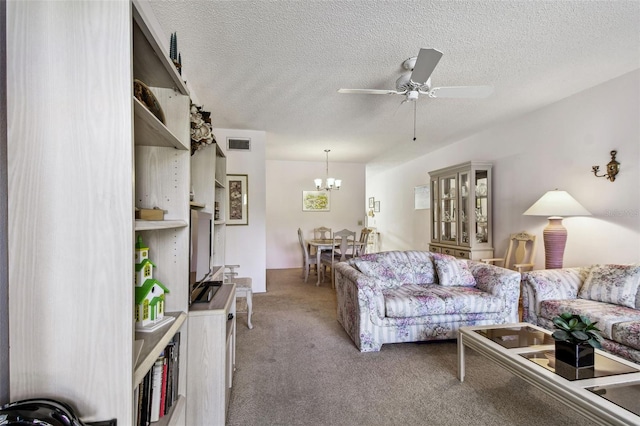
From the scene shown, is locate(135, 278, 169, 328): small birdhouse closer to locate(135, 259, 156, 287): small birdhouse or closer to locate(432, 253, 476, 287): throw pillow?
locate(135, 259, 156, 287): small birdhouse

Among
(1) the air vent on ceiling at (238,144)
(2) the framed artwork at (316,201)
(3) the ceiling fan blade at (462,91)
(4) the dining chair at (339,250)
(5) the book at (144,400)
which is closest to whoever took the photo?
(5) the book at (144,400)

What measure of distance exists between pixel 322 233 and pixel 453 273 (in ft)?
12.6

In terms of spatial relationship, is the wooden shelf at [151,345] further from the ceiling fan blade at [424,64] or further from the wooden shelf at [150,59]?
the ceiling fan blade at [424,64]

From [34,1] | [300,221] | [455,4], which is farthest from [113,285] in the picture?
[300,221]

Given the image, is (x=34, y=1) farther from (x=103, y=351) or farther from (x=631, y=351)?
(x=631, y=351)

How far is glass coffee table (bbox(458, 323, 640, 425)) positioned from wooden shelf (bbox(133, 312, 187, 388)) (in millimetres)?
1758

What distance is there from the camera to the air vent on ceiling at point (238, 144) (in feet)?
14.7

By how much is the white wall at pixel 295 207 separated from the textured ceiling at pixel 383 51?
2.93m

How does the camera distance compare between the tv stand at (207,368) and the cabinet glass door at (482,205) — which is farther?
the cabinet glass door at (482,205)

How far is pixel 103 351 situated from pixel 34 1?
0.94m

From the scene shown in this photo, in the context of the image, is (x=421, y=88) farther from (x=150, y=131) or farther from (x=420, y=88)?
(x=150, y=131)

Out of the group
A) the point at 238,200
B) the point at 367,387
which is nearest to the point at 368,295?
the point at 367,387

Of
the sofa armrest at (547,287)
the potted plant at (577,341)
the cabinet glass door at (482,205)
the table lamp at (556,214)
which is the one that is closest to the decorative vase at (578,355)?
the potted plant at (577,341)

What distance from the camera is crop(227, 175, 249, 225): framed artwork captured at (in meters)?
4.56
